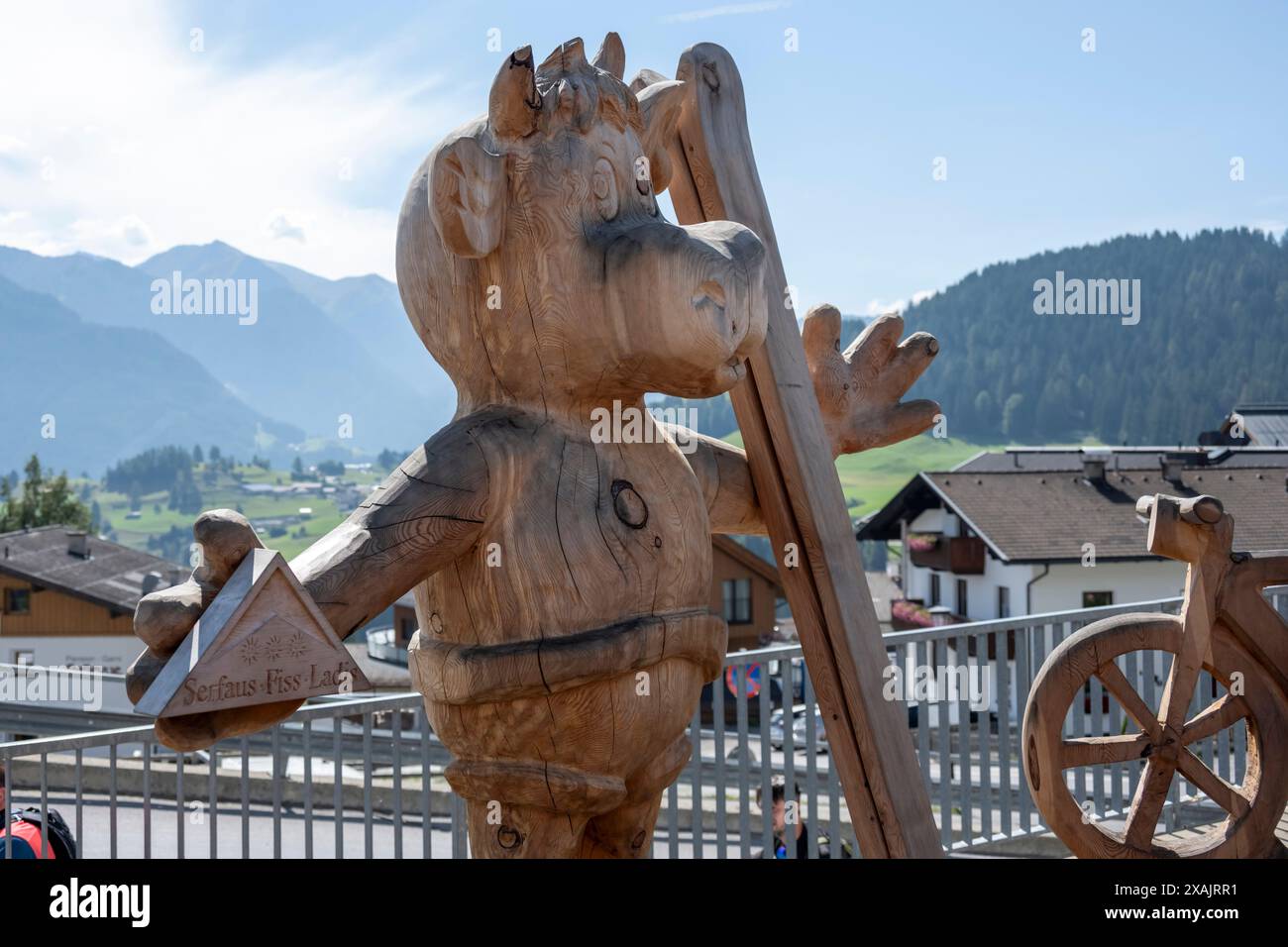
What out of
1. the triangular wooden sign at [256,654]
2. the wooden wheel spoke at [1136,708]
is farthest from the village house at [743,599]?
the triangular wooden sign at [256,654]

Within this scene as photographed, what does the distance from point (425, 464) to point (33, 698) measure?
13.7 feet

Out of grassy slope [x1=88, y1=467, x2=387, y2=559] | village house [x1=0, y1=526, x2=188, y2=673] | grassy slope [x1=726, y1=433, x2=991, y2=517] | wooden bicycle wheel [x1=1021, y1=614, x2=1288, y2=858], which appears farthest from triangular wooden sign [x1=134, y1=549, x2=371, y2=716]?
grassy slope [x1=88, y1=467, x2=387, y2=559]

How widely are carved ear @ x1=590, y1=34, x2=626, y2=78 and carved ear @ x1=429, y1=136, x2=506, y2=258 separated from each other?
418mm

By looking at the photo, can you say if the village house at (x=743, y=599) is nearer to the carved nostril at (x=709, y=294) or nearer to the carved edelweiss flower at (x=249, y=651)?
the carved nostril at (x=709, y=294)

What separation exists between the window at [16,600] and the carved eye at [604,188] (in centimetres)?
3275

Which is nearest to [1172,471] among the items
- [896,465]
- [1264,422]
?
[1264,422]

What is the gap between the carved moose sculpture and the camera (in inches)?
79.7

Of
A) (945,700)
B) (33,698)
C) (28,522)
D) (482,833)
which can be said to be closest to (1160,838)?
(945,700)

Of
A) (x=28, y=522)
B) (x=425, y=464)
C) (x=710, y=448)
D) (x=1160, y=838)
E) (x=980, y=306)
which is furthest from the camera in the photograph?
(x=980, y=306)

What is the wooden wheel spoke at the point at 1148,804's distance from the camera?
2.86 meters

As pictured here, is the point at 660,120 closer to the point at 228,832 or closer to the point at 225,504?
the point at 228,832

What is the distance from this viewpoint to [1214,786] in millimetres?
2959

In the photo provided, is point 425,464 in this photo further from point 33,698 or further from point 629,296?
point 33,698
